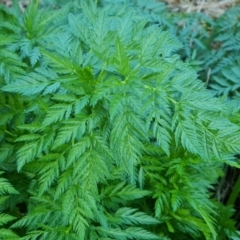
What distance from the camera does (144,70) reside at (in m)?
1.58

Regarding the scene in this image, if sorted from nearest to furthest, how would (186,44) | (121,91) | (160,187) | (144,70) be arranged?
(121,91)
(144,70)
(160,187)
(186,44)

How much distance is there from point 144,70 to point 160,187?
46cm

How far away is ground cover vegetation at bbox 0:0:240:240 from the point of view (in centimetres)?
142

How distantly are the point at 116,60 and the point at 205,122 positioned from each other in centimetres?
36

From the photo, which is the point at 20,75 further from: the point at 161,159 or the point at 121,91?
the point at 161,159

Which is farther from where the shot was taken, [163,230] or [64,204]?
[163,230]

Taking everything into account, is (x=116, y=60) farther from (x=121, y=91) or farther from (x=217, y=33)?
(x=217, y=33)

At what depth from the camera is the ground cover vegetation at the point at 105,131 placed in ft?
4.67

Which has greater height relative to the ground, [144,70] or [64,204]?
[144,70]

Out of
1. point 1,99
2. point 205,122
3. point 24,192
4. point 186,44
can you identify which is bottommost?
point 24,192

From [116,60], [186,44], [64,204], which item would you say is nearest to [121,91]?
[116,60]

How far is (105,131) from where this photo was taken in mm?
1474

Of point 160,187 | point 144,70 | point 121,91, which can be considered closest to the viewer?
point 121,91

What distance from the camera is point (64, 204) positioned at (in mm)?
1506
